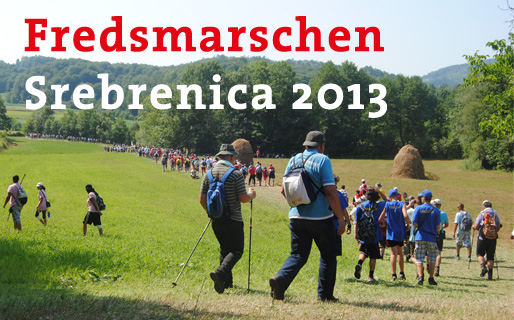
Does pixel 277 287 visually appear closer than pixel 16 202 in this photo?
Yes

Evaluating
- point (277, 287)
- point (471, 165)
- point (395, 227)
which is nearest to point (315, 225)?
point (277, 287)

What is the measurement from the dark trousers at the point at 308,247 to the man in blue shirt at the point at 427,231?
4.62 metres

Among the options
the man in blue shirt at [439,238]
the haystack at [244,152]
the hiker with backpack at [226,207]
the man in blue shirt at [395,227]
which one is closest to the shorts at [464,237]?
the man in blue shirt at [439,238]

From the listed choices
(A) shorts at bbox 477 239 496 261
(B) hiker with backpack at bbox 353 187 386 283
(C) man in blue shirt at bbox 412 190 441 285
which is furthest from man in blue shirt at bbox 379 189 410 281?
(A) shorts at bbox 477 239 496 261

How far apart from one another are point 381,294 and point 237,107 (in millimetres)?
79765

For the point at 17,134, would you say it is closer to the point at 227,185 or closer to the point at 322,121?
the point at 322,121

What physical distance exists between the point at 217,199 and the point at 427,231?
565 centimetres

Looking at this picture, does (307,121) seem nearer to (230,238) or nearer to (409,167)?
(409,167)

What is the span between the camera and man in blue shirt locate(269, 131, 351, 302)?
675 cm

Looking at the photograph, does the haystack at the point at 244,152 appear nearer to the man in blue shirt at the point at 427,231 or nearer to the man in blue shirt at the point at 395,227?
the man in blue shirt at the point at 395,227

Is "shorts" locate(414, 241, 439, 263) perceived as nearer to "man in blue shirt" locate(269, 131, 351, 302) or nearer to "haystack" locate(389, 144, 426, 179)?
"man in blue shirt" locate(269, 131, 351, 302)

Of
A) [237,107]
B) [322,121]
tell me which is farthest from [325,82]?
[237,107]

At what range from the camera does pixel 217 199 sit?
24.1ft

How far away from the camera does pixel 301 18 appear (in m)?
37.5
